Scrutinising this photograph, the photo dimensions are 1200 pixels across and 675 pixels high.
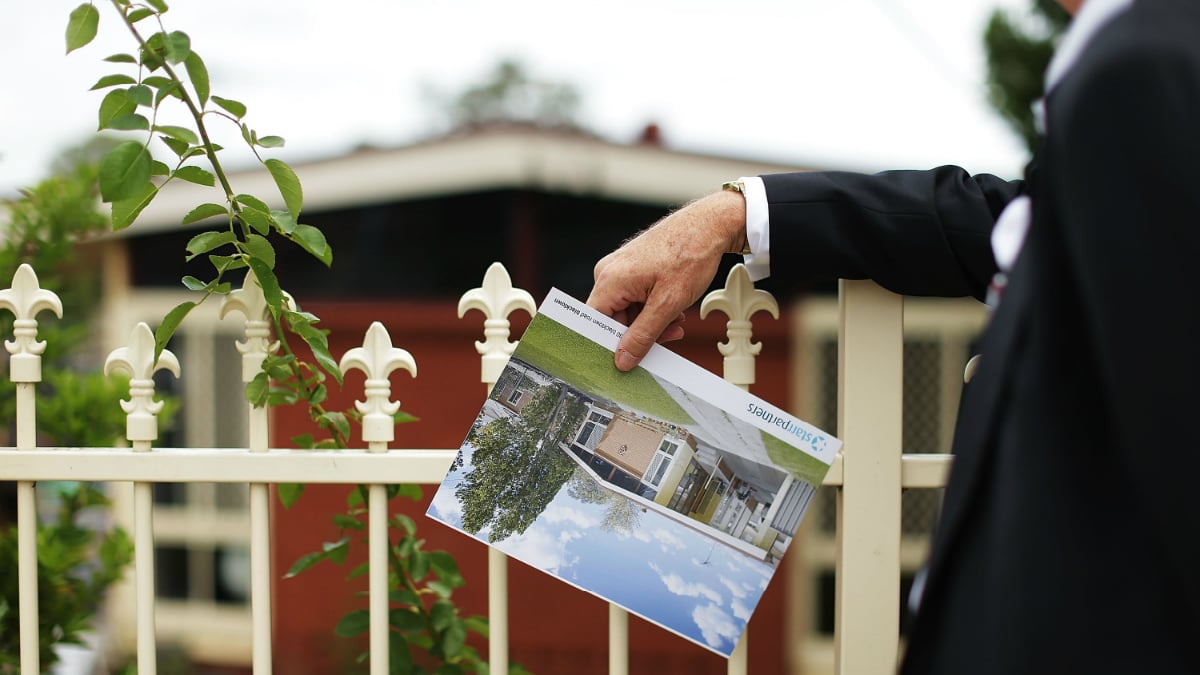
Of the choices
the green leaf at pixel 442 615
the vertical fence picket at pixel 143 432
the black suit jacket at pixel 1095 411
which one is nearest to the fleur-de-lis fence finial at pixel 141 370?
the vertical fence picket at pixel 143 432

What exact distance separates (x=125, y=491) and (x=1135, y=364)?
23.2ft

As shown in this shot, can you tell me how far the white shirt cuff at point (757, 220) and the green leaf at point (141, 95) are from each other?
82 centimetres

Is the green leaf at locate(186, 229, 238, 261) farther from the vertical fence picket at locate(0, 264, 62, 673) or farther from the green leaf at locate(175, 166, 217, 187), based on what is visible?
the vertical fence picket at locate(0, 264, 62, 673)

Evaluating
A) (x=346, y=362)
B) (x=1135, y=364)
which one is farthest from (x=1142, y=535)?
(x=346, y=362)

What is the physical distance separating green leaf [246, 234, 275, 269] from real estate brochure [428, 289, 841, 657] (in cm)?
40

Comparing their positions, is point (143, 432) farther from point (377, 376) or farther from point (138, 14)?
point (138, 14)

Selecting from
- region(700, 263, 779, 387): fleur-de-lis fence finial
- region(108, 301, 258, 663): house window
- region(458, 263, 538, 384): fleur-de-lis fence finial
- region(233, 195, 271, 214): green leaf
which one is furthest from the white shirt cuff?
region(108, 301, 258, 663): house window

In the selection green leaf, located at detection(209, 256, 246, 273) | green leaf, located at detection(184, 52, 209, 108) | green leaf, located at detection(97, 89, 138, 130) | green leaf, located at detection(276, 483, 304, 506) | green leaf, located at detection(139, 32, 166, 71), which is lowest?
green leaf, located at detection(276, 483, 304, 506)

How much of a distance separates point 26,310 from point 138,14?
60 centimetres

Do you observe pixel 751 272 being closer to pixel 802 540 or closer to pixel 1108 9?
pixel 1108 9

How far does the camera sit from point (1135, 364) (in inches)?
27.4

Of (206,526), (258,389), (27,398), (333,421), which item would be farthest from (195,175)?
(206,526)

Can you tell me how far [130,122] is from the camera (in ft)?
4.11

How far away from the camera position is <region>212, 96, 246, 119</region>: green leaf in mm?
1277
